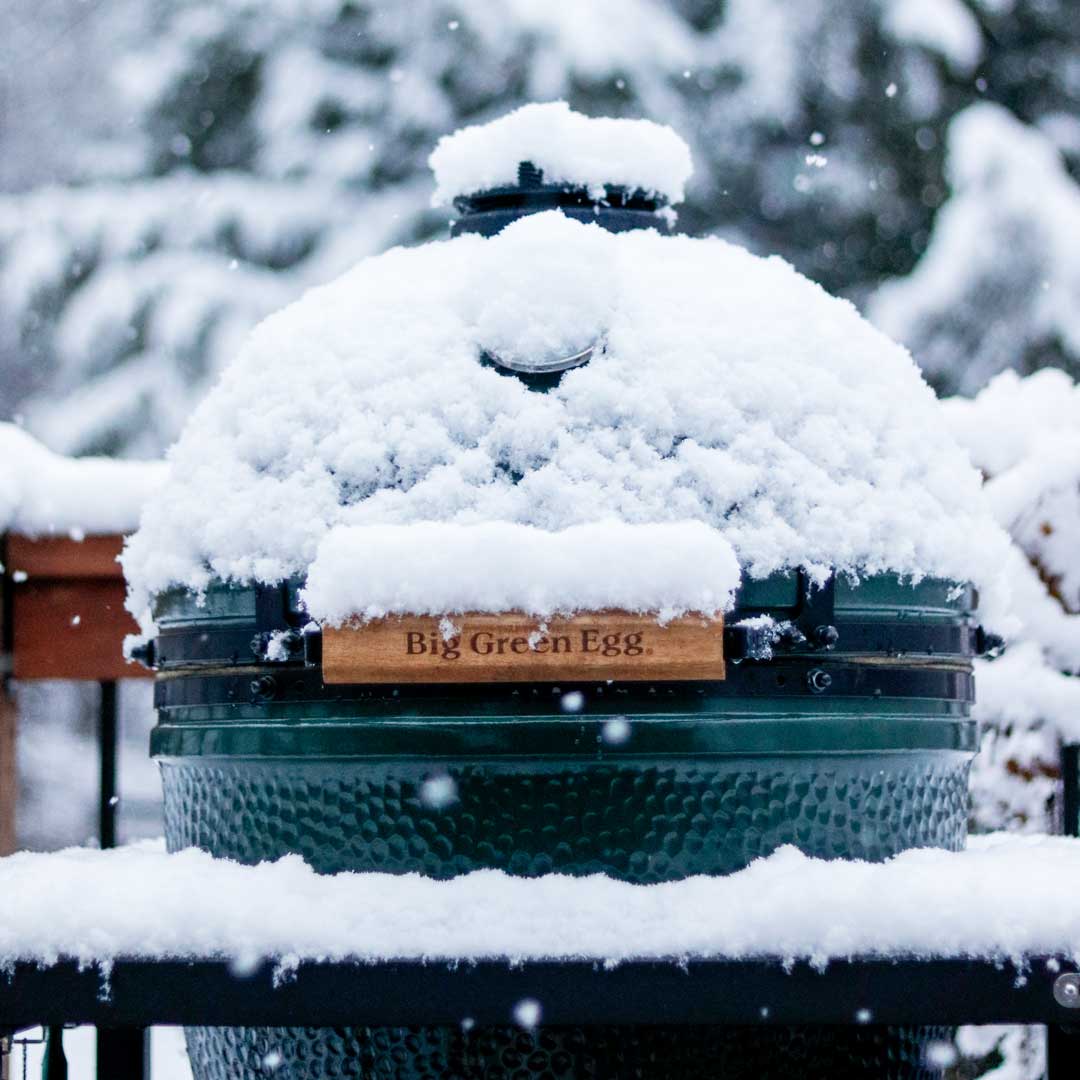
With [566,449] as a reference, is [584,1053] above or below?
below

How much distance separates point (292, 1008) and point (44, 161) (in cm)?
737

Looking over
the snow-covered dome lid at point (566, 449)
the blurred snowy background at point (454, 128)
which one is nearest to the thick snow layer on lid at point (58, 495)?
the snow-covered dome lid at point (566, 449)

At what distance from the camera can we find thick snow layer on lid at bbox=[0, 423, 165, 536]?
2734 mm

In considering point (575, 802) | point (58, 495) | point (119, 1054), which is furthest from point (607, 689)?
point (58, 495)

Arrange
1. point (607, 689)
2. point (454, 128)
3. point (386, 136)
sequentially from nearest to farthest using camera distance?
1. point (607, 689)
2. point (454, 128)
3. point (386, 136)

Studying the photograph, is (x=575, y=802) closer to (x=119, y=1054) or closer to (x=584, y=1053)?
(x=584, y=1053)

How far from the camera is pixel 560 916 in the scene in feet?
4.98

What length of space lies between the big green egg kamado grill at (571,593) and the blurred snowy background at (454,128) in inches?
208

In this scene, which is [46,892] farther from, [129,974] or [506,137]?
[506,137]

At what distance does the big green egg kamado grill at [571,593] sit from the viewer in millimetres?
1603

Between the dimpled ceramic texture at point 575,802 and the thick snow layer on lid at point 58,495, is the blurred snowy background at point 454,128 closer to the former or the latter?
the thick snow layer on lid at point 58,495

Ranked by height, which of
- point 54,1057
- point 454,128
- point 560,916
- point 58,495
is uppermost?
point 454,128

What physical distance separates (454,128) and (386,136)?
1.62 feet

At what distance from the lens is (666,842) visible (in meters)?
1.62
